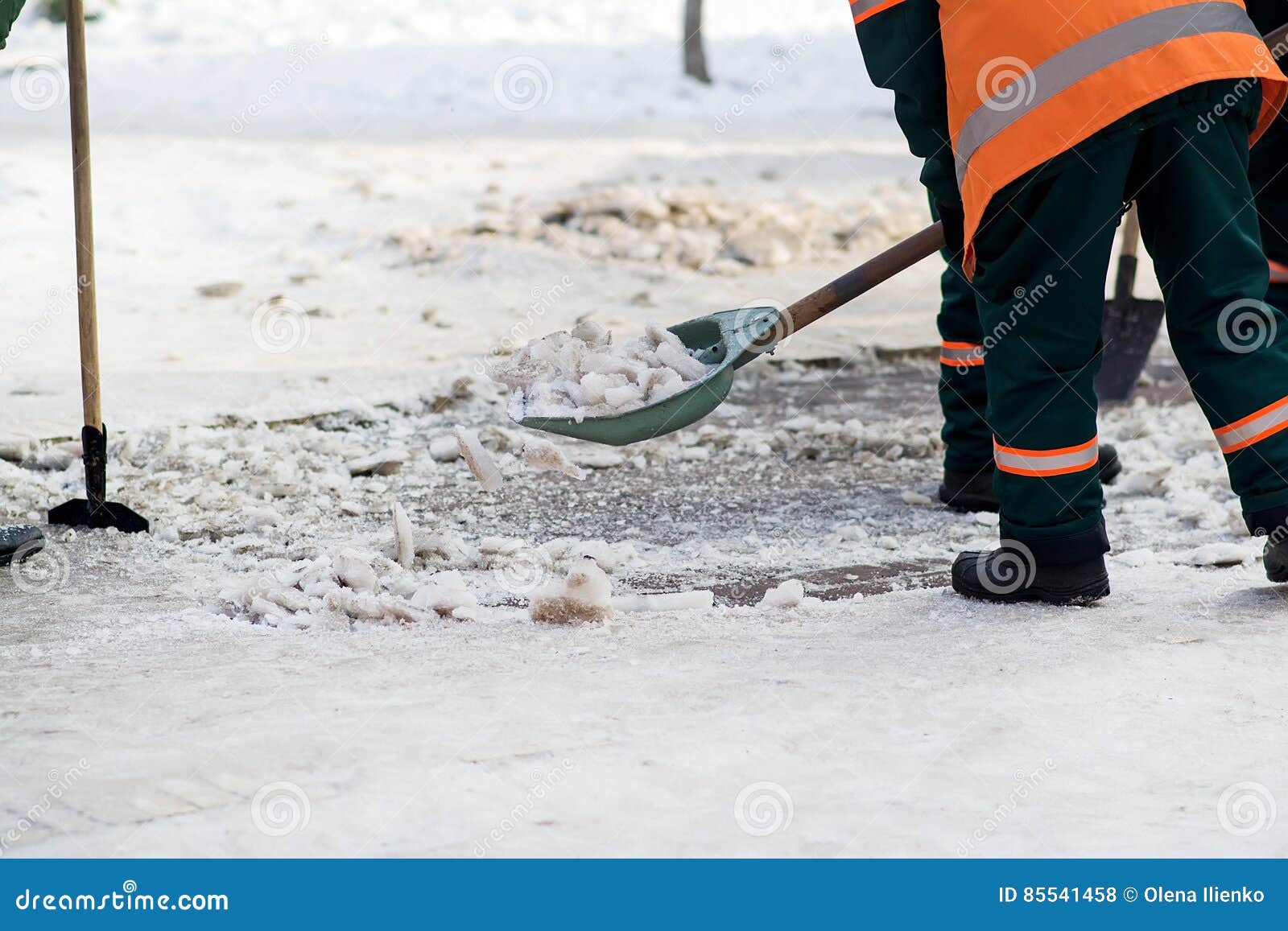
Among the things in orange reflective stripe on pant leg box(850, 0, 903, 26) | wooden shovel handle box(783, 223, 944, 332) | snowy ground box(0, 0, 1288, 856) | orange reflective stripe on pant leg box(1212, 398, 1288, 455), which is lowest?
snowy ground box(0, 0, 1288, 856)

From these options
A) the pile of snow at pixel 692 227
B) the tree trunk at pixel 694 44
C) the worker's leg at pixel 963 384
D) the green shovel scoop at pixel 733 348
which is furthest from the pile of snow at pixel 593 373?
the tree trunk at pixel 694 44

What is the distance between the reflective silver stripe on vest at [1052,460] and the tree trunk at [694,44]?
1373 cm

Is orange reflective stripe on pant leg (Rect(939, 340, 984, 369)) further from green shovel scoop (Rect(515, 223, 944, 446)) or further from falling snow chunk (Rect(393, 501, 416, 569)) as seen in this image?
falling snow chunk (Rect(393, 501, 416, 569))

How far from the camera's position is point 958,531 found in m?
3.62

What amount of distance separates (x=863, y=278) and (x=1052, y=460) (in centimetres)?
57

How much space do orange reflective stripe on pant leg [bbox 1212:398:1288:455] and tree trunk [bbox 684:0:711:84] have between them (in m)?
13.8

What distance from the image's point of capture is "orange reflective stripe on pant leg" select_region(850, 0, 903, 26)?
2678 mm

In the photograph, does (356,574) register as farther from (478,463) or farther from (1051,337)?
(1051,337)

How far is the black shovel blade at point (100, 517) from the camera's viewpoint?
344 centimetres

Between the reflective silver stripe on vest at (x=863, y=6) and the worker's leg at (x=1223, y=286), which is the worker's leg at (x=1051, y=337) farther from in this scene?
the reflective silver stripe on vest at (x=863, y=6)

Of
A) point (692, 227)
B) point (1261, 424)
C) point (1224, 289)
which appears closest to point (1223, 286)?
point (1224, 289)

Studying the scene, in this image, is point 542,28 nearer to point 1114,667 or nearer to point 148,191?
point 148,191

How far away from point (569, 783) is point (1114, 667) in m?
1.09

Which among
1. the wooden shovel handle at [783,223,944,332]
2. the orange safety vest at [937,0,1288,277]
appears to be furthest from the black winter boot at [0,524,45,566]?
the orange safety vest at [937,0,1288,277]
